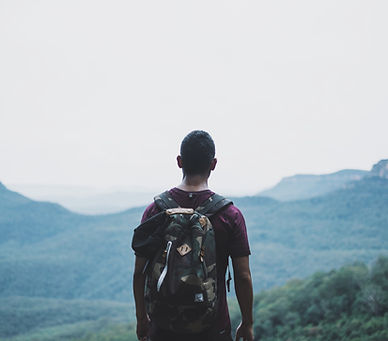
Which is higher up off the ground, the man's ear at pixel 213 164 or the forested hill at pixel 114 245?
the man's ear at pixel 213 164

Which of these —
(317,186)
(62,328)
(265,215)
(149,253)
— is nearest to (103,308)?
(62,328)

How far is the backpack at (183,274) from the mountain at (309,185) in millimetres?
44008

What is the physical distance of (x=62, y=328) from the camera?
34.7m

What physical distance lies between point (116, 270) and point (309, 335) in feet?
141

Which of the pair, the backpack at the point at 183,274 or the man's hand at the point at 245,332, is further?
the man's hand at the point at 245,332

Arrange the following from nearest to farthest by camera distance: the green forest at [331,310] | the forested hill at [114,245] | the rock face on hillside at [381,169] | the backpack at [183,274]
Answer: the backpack at [183,274], the green forest at [331,310], the rock face on hillside at [381,169], the forested hill at [114,245]

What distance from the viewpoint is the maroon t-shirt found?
1.61 m

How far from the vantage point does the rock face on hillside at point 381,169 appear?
32.7m

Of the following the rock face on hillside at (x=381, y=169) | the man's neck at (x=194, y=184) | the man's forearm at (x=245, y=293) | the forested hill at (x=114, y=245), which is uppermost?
the rock face on hillside at (x=381, y=169)

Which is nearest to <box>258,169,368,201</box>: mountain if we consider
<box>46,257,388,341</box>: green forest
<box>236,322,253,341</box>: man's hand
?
<box>46,257,388,341</box>: green forest

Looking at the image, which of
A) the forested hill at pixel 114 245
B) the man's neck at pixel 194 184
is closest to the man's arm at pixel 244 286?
the man's neck at pixel 194 184

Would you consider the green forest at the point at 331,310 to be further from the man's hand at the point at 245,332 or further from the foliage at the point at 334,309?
the man's hand at the point at 245,332

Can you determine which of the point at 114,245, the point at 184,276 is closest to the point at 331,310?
the point at 184,276

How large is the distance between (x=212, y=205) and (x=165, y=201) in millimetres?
196
